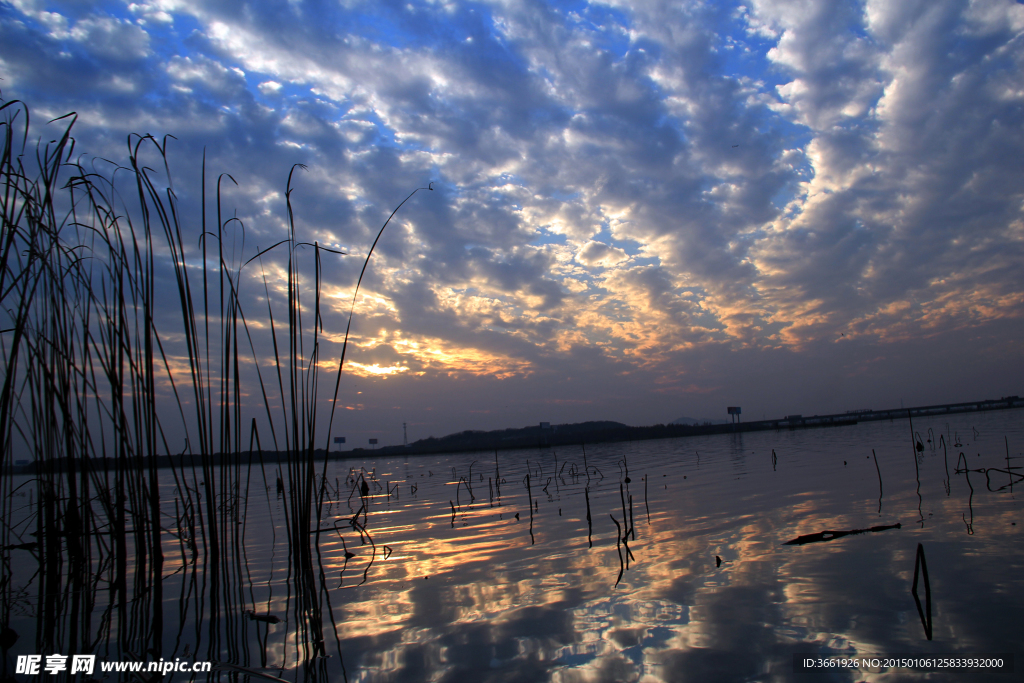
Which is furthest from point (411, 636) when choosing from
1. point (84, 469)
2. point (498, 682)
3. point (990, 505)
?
point (990, 505)

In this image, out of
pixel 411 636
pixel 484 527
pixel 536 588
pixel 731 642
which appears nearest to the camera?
pixel 731 642

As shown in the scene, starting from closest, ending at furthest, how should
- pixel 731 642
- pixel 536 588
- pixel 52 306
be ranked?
pixel 731 642 < pixel 536 588 < pixel 52 306

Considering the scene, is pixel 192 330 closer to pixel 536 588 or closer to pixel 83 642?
pixel 83 642

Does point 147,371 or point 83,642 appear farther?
point 147,371

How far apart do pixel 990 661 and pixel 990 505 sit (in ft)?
15.4

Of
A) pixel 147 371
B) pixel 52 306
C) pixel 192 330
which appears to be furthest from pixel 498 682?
pixel 52 306

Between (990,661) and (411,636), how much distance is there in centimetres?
294

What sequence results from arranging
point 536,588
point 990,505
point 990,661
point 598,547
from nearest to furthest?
point 990,661 → point 536,588 → point 598,547 → point 990,505

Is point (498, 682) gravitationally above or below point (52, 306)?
below

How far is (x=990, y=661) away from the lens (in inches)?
94.7

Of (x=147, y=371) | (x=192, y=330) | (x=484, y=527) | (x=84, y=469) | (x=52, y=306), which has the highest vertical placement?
(x=52, y=306)

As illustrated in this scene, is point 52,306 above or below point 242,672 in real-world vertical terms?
above

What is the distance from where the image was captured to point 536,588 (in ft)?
12.9

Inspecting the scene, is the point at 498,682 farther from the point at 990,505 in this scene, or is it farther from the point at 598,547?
the point at 990,505
